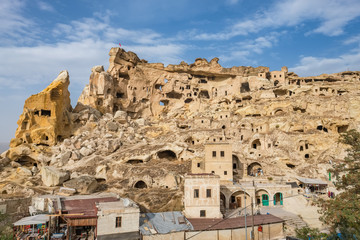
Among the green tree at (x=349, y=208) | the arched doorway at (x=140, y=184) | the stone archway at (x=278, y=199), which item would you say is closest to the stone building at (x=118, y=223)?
the green tree at (x=349, y=208)

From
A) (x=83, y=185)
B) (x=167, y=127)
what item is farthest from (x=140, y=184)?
(x=167, y=127)

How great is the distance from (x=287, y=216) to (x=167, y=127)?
102ft

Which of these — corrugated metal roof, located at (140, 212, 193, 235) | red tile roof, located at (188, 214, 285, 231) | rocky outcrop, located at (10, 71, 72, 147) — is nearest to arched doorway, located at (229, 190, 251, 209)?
red tile roof, located at (188, 214, 285, 231)

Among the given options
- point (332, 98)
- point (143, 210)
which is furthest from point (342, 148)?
point (143, 210)

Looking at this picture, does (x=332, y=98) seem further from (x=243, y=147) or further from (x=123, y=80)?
(x=123, y=80)

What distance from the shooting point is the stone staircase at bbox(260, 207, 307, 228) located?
2464 cm

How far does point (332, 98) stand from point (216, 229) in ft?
123

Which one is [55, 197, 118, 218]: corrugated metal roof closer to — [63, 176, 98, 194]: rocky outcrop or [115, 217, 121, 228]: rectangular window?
[115, 217, 121, 228]: rectangular window

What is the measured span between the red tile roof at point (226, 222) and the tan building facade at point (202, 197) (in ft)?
2.67

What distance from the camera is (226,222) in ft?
76.4

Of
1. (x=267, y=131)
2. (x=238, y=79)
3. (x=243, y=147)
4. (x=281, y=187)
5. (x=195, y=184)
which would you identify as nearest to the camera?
(x=195, y=184)

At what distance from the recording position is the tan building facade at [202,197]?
81.9ft

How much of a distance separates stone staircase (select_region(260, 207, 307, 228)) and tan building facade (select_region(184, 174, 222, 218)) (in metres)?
5.83

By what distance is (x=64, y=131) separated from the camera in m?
52.6
